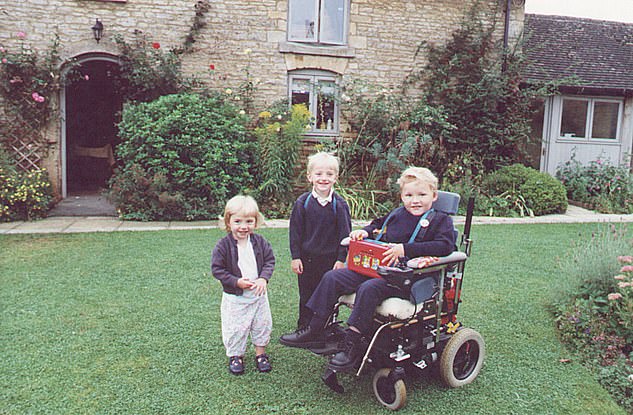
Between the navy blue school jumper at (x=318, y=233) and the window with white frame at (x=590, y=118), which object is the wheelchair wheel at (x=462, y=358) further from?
the window with white frame at (x=590, y=118)

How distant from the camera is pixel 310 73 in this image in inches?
444

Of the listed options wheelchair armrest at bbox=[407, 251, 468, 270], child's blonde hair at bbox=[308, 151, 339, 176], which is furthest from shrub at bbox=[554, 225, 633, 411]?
child's blonde hair at bbox=[308, 151, 339, 176]

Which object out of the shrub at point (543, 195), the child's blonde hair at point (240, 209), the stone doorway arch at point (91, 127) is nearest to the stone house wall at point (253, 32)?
the stone doorway arch at point (91, 127)

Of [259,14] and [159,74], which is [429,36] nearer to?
[259,14]

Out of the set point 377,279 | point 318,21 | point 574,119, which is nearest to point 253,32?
point 318,21

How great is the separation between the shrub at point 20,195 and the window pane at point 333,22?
6093mm

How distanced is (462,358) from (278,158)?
21.4 feet

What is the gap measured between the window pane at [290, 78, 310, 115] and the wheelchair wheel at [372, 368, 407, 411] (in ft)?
28.5

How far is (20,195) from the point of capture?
868 cm

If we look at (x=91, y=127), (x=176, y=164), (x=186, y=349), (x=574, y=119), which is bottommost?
(x=186, y=349)

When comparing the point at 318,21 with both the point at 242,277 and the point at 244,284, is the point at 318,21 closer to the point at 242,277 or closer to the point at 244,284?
the point at 242,277

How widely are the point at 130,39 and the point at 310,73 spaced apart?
3548mm

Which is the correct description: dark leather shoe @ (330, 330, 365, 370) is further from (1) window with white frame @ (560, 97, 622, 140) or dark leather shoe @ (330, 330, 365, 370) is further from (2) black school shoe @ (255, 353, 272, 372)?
(1) window with white frame @ (560, 97, 622, 140)

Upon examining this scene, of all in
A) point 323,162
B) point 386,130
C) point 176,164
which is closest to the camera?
point 323,162
